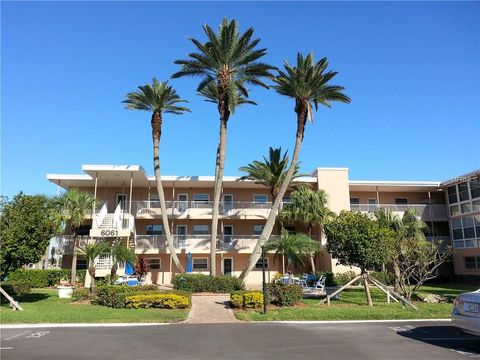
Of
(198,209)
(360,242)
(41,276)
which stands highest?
(198,209)

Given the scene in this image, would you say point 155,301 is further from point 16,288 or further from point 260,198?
point 260,198

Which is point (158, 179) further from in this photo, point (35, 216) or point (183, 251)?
point (35, 216)

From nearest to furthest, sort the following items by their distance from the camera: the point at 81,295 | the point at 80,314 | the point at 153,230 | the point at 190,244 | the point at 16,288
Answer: the point at 80,314
the point at 81,295
the point at 16,288
the point at 190,244
the point at 153,230

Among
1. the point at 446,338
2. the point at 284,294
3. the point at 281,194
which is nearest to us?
the point at 446,338

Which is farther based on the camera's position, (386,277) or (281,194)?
(386,277)

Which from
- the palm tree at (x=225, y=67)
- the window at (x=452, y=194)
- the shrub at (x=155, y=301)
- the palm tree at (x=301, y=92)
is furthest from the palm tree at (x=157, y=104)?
the window at (x=452, y=194)

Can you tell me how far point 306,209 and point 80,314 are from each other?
19.5 meters

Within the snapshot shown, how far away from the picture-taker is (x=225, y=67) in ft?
82.8

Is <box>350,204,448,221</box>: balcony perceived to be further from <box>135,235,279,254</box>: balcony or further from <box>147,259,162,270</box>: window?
<box>147,259,162,270</box>: window

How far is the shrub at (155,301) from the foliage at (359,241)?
7.21 meters

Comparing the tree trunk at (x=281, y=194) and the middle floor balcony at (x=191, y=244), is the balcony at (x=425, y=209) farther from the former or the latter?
the tree trunk at (x=281, y=194)

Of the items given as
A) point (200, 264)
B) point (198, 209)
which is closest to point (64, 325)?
point (198, 209)

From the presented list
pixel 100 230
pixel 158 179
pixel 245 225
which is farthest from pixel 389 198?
pixel 100 230

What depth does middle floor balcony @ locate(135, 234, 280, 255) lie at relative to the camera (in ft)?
102
